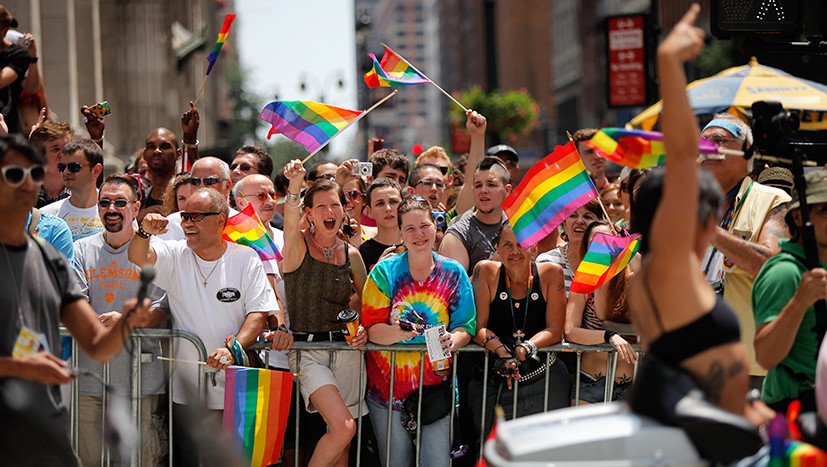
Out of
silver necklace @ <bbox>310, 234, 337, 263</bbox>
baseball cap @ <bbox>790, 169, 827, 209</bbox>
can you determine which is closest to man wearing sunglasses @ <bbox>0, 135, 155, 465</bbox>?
silver necklace @ <bbox>310, 234, 337, 263</bbox>

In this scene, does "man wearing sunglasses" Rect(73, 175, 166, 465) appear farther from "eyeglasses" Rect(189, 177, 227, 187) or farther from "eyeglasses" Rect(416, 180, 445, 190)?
"eyeglasses" Rect(416, 180, 445, 190)

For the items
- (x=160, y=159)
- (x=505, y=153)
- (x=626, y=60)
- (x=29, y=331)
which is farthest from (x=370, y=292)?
(x=626, y=60)

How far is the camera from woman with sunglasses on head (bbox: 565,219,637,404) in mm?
7910

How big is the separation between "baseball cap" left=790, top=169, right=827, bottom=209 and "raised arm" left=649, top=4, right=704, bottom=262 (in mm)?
1290

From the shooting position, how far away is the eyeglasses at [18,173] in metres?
5.00

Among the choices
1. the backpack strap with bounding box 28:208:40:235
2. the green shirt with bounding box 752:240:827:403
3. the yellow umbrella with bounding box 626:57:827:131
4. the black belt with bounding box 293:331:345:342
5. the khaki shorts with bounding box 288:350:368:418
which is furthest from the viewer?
the yellow umbrella with bounding box 626:57:827:131

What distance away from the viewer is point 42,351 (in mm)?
5098

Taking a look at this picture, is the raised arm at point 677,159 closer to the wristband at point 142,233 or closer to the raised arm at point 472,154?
the wristband at point 142,233

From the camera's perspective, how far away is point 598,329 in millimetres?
8016

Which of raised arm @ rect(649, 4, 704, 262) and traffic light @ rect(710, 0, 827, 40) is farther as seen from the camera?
traffic light @ rect(710, 0, 827, 40)

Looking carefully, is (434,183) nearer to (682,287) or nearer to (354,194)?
(354,194)

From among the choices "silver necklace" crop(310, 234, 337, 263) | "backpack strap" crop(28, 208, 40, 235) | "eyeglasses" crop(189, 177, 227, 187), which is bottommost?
"silver necklace" crop(310, 234, 337, 263)

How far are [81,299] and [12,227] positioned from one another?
18.5 inches

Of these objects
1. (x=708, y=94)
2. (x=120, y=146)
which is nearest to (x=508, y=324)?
(x=708, y=94)
